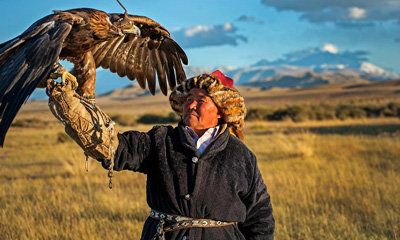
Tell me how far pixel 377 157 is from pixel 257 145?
3438 mm

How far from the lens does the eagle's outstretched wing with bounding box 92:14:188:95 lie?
4008 mm

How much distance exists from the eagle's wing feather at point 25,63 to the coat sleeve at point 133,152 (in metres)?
0.54

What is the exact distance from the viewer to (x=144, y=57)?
410 cm

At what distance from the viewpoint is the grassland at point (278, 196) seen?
16.2ft

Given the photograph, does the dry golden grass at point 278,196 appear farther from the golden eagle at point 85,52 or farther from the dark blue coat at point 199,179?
the dark blue coat at point 199,179

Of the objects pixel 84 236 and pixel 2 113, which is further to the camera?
pixel 84 236

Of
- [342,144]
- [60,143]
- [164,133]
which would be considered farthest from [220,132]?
[60,143]

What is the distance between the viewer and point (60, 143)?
1379cm

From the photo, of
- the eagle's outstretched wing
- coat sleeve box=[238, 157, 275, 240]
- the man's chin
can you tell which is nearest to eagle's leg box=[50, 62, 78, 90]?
the man's chin

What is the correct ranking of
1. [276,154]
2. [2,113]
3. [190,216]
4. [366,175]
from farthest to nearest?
[276,154], [366,175], [190,216], [2,113]

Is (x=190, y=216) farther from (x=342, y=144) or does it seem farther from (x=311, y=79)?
(x=311, y=79)

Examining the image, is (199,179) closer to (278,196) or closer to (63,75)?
(63,75)

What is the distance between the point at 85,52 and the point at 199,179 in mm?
1798

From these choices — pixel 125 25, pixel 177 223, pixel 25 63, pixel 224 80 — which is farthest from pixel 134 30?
Answer: pixel 177 223
